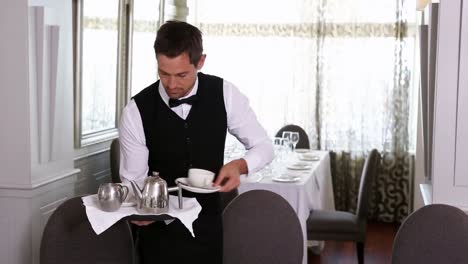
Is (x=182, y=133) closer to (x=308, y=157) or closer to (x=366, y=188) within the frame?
(x=366, y=188)

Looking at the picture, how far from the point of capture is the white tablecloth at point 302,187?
4.08 m

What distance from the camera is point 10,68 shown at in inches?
124

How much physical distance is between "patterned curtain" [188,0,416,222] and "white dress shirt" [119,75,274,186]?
12.9 ft

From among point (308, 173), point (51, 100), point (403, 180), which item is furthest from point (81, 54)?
point (403, 180)

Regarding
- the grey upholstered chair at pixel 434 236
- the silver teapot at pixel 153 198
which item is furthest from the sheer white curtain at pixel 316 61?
the silver teapot at pixel 153 198

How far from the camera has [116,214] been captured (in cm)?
202

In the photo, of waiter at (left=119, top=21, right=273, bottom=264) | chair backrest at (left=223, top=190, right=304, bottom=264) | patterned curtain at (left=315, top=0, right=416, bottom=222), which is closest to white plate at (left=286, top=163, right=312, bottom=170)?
patterned curtain at (left=315, top=0, right=416, bottom=222)

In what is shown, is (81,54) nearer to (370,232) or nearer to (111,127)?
(111,127)

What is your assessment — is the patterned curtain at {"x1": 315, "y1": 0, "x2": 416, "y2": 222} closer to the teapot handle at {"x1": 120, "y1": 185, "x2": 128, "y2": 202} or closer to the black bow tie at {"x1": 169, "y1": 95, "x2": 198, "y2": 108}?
the black bow tie at {"x1": 169, "y1": 95, "x2": 198, "y2": 108}

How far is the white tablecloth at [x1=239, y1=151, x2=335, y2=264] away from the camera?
4078mm

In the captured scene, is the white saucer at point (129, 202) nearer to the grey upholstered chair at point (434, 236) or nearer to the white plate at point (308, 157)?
the grey upholstered chair at point (434, 236)

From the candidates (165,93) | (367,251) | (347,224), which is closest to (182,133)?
(165,93)

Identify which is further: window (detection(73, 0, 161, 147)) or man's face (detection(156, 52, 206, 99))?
window (detection(73, 0, 161, 147))

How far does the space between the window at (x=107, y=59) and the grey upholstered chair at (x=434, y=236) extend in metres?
2.29
